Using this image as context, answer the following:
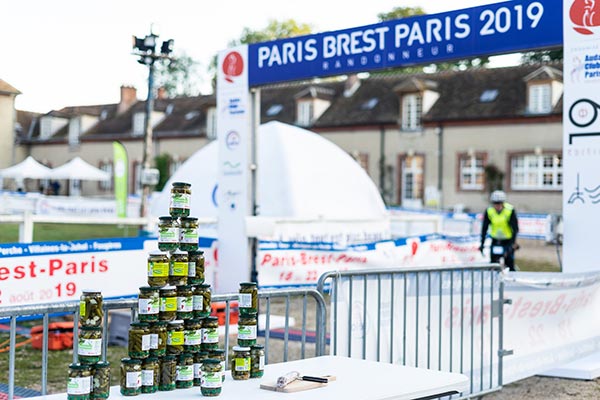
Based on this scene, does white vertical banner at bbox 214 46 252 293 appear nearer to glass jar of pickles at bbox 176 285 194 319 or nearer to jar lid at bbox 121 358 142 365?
glass jar of pickles at bbox 176 285 194 319

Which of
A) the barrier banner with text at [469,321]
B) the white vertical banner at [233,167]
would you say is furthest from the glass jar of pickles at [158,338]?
the white vertical banner at [233,167]

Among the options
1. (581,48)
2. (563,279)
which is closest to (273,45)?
(581,48)

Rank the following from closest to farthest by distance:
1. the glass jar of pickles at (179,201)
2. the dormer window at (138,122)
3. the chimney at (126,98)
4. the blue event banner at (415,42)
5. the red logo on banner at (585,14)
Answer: the glass jar of pickles at (179,201)
the red logo on banner at (585,14)
the blue event banner at (415,42)
the dormer window at (138,122)
the chimney at (126,98)

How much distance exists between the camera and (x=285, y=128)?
2438 centimetres

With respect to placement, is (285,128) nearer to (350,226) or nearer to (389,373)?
(350,226)

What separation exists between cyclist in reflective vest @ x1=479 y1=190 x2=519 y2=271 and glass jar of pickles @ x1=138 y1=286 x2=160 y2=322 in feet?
34.5

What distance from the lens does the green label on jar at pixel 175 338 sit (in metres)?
4.24

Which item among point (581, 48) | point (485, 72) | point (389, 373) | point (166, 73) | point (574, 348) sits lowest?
point (574, 348)

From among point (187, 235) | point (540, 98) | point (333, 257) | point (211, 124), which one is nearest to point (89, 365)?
point (187, 235)

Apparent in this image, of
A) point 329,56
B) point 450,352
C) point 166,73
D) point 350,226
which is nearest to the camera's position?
point 450,352

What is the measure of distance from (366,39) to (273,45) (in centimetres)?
185

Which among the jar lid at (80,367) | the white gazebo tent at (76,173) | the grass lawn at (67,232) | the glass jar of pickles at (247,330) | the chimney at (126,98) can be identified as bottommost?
the grass lawn at (67,232)

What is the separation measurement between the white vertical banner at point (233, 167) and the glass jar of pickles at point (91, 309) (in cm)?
940

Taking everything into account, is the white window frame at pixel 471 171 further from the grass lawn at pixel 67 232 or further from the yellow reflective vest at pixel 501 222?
the yellow reflective vest at pixel 501 222
